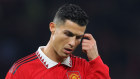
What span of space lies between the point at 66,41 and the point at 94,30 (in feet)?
9.80

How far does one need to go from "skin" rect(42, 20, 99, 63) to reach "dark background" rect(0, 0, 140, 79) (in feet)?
7.88

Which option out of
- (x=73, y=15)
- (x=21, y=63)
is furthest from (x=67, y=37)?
(x=21, y=63)

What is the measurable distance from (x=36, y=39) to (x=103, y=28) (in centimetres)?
143

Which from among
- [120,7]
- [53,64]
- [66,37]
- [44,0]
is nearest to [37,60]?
[53,64]

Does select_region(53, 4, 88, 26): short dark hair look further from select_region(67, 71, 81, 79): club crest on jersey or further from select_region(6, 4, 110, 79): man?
select_region(67, 71, 81, 79): club crest on jersey

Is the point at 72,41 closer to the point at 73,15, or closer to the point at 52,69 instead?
the point at 73,15

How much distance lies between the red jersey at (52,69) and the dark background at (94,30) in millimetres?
2372

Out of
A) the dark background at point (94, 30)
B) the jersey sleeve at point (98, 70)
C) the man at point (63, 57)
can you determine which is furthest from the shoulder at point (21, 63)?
the dark background at point (94, 30)

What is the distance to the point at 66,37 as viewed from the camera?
211 cm

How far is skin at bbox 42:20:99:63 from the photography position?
2115 mm

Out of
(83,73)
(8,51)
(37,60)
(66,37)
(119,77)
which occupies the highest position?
(66,37)

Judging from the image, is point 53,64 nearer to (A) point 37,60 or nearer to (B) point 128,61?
(A) point 37,60

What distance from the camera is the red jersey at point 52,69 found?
212cm

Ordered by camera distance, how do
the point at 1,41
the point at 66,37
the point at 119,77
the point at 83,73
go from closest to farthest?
the point at 66,37, the point at 83,73, the point at 1,41, the point at 119,77
